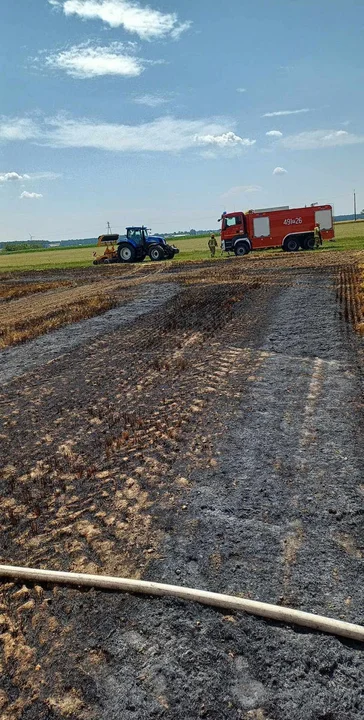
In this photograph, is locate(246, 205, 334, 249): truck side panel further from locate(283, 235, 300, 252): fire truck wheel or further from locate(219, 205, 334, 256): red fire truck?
locate(283, 235, 300, 252): fire truck wheel

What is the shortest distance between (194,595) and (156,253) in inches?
1196

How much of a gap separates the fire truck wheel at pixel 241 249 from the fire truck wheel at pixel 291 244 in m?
2.33

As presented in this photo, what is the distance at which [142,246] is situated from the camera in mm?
32656

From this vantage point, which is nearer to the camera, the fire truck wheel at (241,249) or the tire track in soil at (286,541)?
the tire track in soil at (286,541)

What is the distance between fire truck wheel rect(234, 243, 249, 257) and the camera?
104 feet

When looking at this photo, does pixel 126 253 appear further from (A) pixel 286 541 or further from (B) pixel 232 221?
(A) pixel 286 541

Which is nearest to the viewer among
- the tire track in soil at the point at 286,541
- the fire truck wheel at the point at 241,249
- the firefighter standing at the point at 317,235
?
the tire track in soil at the point at 286,541

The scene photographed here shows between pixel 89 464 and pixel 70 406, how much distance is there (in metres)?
1.85

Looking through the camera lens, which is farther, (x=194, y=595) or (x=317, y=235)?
(x=317, y=235)

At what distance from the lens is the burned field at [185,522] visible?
2727 millimetres

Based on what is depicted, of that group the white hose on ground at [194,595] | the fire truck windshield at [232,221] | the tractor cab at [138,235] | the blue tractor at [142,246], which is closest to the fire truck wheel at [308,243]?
the fire truck windshield at [232,221]

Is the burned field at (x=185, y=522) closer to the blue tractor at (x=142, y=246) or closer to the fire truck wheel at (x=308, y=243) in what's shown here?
the fire truck wheel at (x=308, y=243)

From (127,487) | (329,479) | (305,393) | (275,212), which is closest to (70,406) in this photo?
(127,487)

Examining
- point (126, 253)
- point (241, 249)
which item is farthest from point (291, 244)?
point (126, 253)
